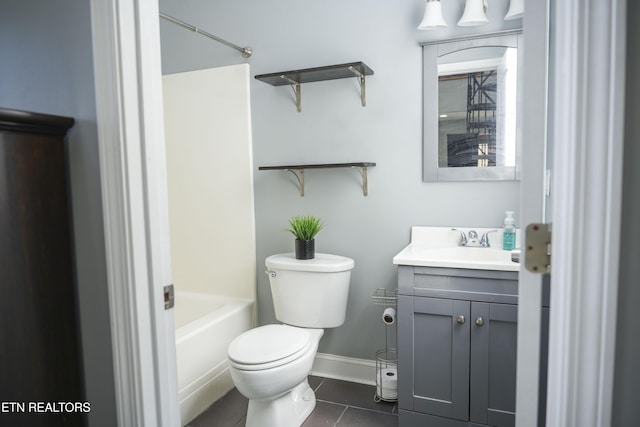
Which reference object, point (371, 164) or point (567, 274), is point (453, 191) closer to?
point (371, 164)

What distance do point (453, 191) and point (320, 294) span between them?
2.98 ft

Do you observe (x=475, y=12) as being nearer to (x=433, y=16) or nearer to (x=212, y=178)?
(x=433, y=16)

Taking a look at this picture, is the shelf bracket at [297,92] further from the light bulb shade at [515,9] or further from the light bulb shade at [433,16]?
the light bulb shade at [515,9]

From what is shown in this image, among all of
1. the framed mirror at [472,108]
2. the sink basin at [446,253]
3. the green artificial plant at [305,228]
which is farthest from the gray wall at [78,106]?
the framed mirror at [472,108]

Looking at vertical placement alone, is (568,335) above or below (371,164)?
below

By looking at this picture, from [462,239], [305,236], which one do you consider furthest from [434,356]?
[305,236]

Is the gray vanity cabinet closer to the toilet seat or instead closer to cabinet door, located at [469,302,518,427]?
cabinet door, located at [469,302,518,427]

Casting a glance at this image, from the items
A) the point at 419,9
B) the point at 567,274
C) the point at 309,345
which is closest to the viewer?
the point at 567,274

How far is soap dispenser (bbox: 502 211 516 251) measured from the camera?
218 centimetres

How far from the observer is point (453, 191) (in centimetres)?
236

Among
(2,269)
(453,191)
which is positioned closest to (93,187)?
(2,269)

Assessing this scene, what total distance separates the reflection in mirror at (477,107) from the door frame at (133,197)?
1727 mm

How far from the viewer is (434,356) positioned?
198 centimetres

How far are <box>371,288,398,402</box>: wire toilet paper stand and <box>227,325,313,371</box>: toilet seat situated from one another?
44cm
